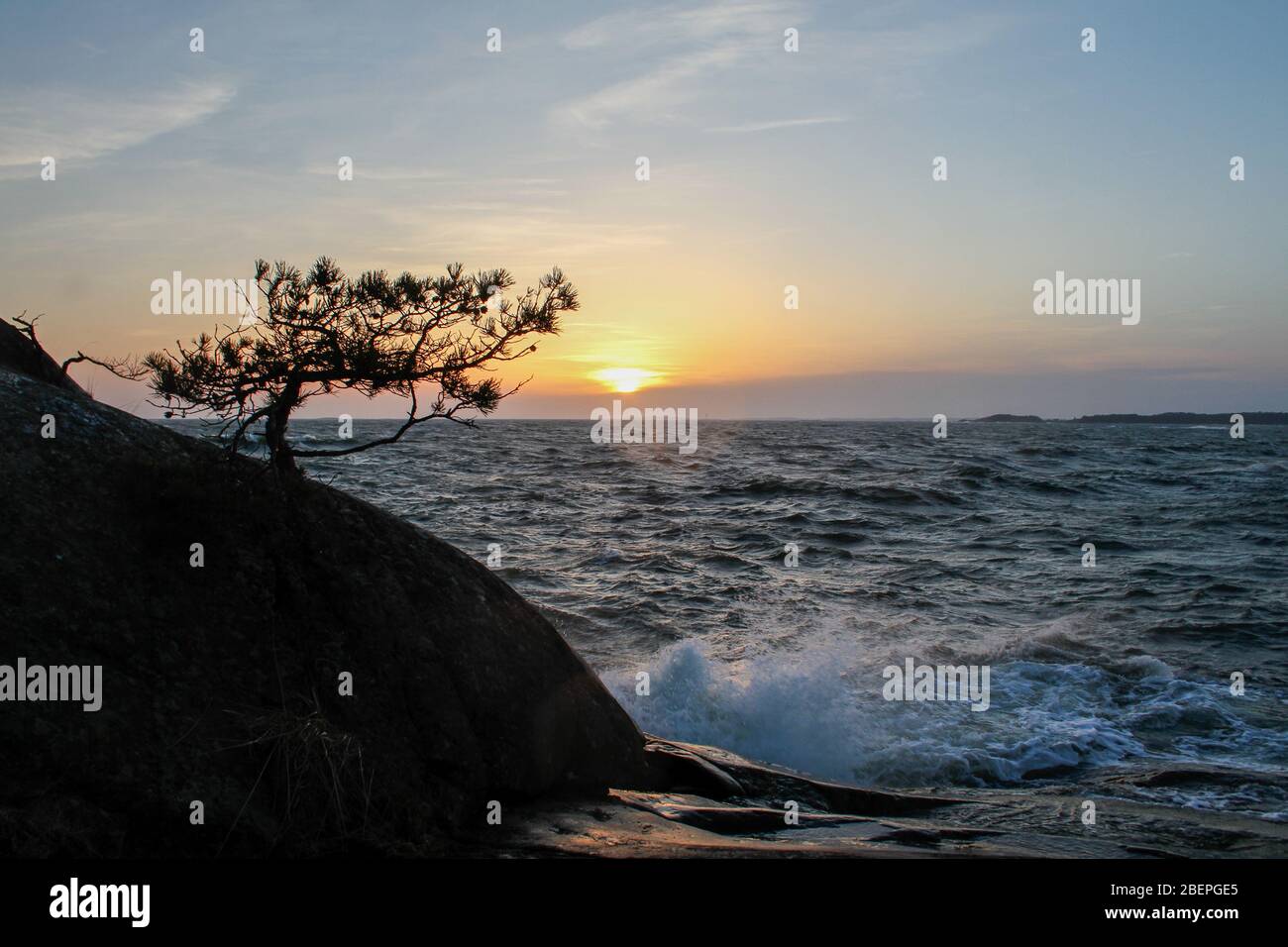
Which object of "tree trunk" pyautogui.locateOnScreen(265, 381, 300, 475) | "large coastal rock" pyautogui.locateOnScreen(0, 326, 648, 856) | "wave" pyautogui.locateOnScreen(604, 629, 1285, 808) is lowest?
"wave" pyautogui.locateOnScreen(604, 629, 1285, 808)

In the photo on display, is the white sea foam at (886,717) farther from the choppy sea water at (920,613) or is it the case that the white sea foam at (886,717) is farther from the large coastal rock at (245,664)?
the large coastal rock at (245,664)

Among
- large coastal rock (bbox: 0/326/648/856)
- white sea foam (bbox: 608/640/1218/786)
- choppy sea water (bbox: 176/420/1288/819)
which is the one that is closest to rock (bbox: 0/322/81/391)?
large coastal rock (bbox: 0/326/648/856)

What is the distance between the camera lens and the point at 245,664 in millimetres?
5445

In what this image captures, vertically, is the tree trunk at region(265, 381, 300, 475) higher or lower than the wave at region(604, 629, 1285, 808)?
higher

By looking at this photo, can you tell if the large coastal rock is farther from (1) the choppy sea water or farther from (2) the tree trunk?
(1) the choppy sea water

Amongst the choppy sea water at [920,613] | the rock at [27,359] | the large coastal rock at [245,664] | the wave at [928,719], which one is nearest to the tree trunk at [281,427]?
the large coastal rock at [245,664]

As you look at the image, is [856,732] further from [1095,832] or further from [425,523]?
[425,523]

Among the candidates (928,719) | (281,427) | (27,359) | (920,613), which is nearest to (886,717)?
(928,719)

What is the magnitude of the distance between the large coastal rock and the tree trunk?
0.16 meters

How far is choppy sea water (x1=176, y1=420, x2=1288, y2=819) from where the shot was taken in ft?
32.8

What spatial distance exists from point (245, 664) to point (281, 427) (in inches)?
72.3

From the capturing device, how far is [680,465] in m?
50.2

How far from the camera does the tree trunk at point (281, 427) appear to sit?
634 cm
